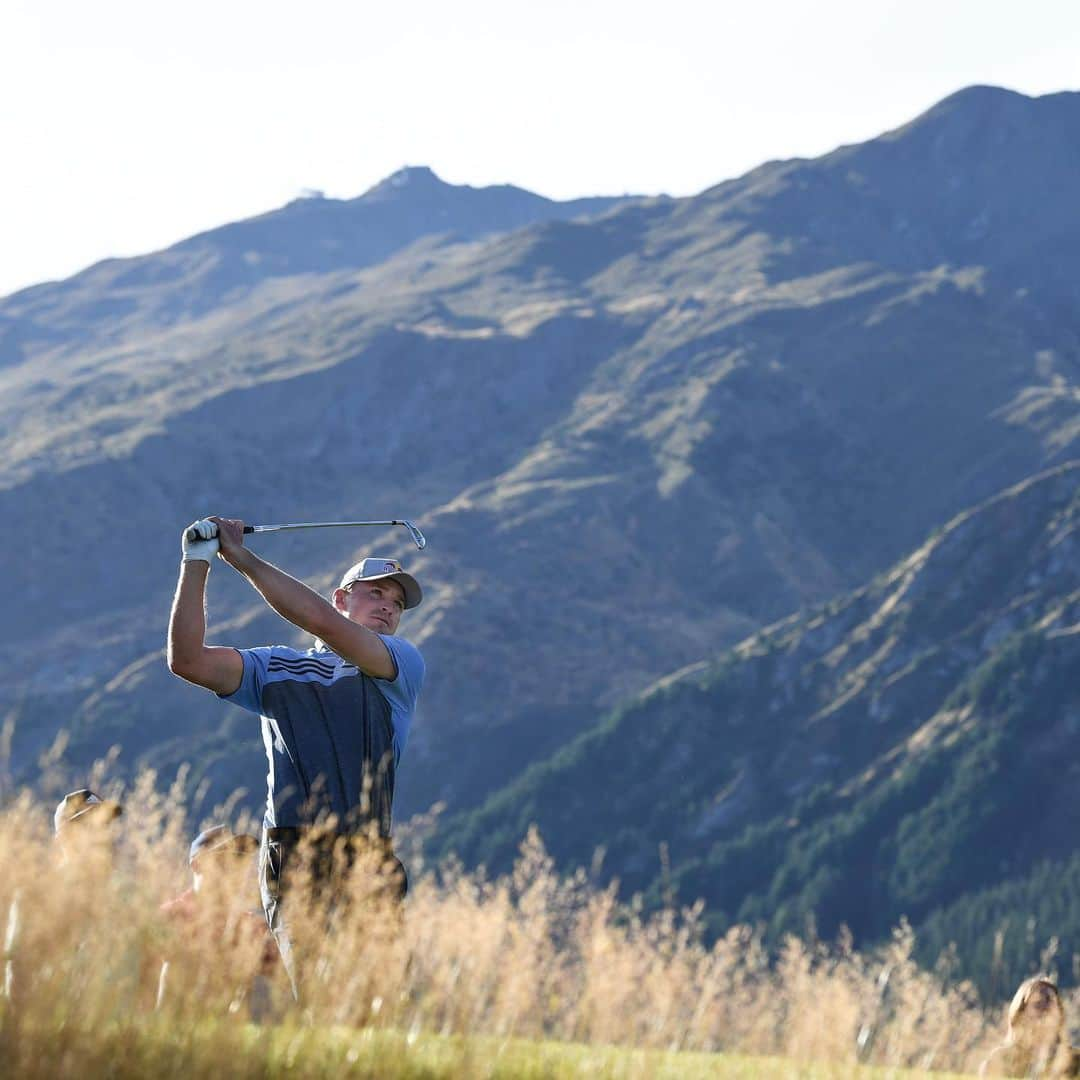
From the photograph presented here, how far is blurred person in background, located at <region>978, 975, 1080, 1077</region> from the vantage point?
8.18 meters

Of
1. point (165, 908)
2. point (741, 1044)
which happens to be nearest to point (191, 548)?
point (165, 908)

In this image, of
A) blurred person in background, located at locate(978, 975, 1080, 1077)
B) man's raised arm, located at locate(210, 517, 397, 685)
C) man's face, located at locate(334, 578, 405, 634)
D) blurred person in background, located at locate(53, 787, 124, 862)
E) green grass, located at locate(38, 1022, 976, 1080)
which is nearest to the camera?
green grass, located at locate(38, 1022, 976, 1080)

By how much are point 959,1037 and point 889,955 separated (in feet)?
5.43

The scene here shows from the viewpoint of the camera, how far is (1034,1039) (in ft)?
28.8

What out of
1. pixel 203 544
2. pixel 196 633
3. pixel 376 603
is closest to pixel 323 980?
pixel 196 633

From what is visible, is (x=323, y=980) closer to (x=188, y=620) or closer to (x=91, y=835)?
(x=91, y=835)

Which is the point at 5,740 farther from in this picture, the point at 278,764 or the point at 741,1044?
the point at 741,1044

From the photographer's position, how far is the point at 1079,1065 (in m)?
8.50

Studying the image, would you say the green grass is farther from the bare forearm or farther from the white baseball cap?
the white baseball cap

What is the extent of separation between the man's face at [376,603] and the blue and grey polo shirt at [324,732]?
0.92 feet

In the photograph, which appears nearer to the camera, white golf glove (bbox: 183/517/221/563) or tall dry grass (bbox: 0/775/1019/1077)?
tall dry grass (bbox: 0/775/1019/1077)

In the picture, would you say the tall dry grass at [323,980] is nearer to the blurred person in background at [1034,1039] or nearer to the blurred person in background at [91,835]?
the blurred person in background at [91,835]

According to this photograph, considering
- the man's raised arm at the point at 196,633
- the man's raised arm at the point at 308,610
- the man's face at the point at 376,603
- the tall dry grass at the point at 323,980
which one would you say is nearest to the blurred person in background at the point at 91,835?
the tall dry grass at the point at 323,980

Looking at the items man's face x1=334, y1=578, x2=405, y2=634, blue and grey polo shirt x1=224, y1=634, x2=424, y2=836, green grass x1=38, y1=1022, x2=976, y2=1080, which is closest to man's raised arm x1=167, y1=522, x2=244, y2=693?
blue and grey polo shirt x1=224, y1=634, x2=424, y2=836
